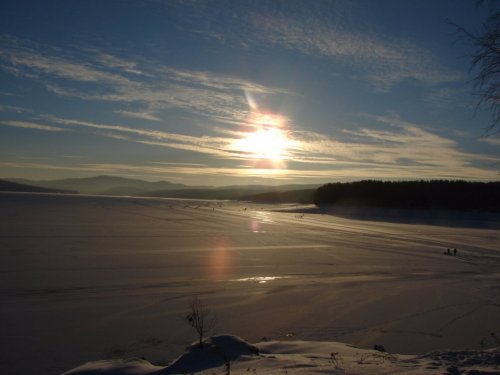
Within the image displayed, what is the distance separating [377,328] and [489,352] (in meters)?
2.02

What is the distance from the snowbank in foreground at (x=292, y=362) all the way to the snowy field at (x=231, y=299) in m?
0.08

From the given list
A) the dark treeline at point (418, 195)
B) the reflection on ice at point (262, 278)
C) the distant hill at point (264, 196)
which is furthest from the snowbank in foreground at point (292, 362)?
the distant hill at point (264, 196)

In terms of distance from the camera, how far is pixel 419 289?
9688mm

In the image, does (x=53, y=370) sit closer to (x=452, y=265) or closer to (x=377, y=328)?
(x=377, y=328)

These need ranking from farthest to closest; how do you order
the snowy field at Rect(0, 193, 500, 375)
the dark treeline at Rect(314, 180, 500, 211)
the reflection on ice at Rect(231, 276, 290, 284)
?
the dark treeline at Rect(314, 180, 500, 211)
the reflection on ice at Rect(231, 276, 290, 284)
the snowy field at Rect(0, 193, 500, 375)

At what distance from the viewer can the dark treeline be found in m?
41.6

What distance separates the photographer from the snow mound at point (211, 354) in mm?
4516

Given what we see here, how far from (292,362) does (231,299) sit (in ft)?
11.8

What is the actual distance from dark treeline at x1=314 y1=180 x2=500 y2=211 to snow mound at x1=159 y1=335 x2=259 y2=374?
42.2 meters

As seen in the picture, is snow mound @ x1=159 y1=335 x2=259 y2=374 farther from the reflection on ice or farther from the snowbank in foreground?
the reflection on ice

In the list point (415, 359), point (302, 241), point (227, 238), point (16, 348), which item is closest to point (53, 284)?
point (16, 348)

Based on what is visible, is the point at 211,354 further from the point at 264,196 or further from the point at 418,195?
the point at 264,196

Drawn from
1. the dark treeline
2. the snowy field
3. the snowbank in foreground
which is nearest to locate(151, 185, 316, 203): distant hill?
the dark treeline

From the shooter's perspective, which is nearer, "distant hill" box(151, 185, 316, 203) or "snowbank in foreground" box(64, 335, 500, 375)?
"snowbank in foreground" box(64, 335, 500, 375)
